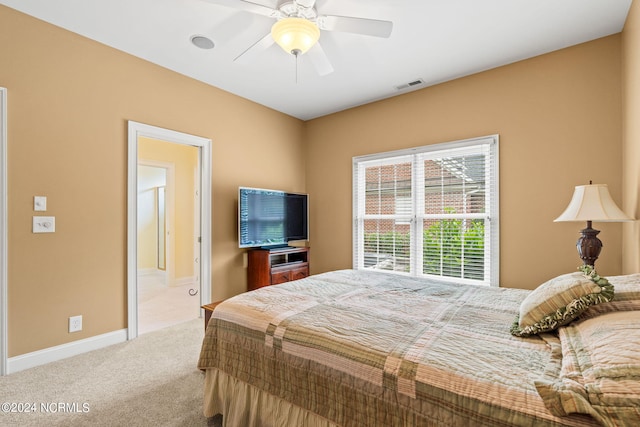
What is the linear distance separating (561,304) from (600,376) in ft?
1.64

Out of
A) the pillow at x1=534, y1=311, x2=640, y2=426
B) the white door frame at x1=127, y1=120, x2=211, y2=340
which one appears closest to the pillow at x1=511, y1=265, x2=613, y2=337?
the pillow at x1=534, y1=311, x2=640, y2=426

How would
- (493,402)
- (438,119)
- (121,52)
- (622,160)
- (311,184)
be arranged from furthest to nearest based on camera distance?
(311,184) → (438,119) → (121,52) → (622,160) → (493,402)

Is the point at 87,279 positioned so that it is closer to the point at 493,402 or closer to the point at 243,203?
the point at 243,203

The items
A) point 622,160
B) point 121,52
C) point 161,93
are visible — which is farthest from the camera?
point 161,93

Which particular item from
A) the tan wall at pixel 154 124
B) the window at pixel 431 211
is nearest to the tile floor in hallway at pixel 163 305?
the tan wall at pixel 154 124

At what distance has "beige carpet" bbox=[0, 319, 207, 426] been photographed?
1.81 m

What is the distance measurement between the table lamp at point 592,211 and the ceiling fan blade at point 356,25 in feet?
5.89

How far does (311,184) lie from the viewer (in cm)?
482

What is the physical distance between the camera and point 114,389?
2.10 m

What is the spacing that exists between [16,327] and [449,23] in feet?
13.7

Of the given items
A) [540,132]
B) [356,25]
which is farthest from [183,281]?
[540,132]

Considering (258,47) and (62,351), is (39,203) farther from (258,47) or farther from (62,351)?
(258,47)

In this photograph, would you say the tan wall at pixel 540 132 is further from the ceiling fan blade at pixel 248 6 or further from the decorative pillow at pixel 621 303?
the ceiling fan blade at pixel 248 6

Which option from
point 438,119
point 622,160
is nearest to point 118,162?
point 438,119
